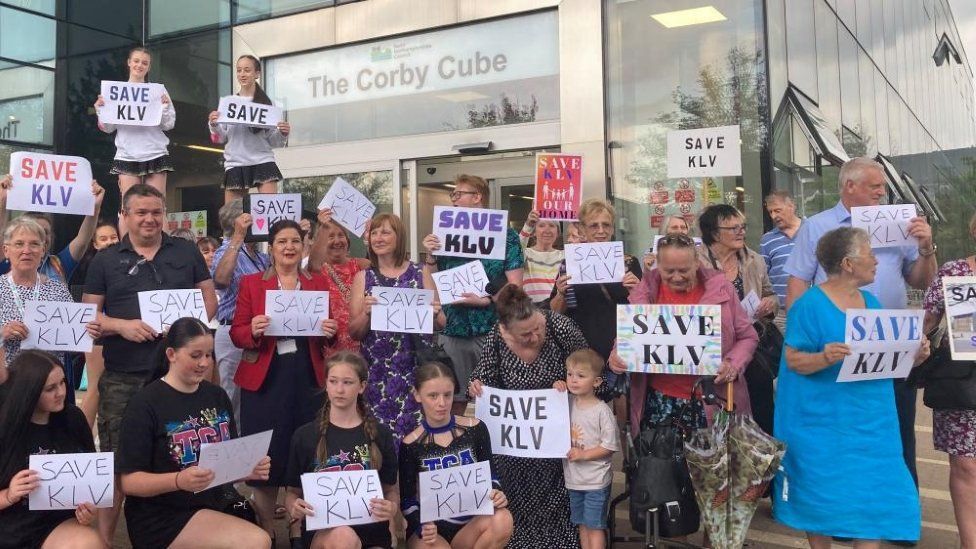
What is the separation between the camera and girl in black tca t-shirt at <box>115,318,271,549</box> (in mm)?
3785

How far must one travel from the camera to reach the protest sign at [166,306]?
4.59 meters

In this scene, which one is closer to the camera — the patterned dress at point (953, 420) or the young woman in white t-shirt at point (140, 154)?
the patterned dress at point (953, 420)

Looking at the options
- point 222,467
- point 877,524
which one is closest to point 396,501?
point 222,467

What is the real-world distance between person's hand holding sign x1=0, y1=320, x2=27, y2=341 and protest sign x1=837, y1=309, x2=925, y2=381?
429cm

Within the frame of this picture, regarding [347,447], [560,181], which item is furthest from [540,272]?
[347,447]

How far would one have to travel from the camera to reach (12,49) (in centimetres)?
1292

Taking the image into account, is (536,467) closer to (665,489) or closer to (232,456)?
(665,489)

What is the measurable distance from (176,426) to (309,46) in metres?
9.26

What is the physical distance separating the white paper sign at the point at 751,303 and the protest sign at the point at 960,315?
4.12 feet

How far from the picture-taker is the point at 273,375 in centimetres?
479

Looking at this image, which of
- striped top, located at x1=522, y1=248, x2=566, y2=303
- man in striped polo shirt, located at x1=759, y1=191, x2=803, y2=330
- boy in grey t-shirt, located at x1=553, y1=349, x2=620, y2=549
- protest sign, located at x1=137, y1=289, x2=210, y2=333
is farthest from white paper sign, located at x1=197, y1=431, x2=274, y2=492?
man in striped polo shirt, located at x1=759, y1=191, x2=803, y2=330

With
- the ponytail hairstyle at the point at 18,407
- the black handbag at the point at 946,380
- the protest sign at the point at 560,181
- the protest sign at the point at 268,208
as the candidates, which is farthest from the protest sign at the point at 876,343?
the protest sign at the point at 268,208

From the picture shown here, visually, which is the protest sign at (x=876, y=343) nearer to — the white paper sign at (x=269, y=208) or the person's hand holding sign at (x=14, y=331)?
the white paper sign at (x=269, y=208)

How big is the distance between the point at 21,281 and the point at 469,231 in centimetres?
271
